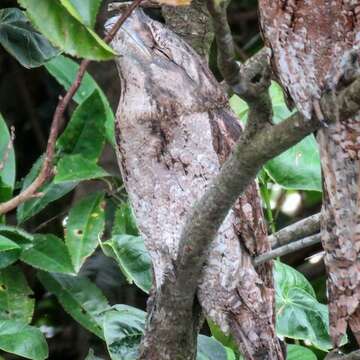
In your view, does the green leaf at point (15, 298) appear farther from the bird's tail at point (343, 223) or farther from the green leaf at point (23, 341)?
the bird's tail at point (343, 223)

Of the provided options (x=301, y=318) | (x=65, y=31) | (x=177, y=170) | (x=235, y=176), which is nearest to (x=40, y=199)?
(x=177, y=170)

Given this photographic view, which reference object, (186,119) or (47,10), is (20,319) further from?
(47,10)

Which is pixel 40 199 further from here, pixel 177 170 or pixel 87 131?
pixel 177 170

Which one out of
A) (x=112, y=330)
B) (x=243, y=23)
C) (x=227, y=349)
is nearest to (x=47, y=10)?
(x=112, y=330)

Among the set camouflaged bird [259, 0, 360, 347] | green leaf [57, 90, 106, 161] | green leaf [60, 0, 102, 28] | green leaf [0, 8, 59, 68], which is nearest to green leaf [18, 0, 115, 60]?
green leaf [60, 0, 102, 28]

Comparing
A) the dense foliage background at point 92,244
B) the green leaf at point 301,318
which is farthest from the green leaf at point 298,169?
the green leaf at point 301,318

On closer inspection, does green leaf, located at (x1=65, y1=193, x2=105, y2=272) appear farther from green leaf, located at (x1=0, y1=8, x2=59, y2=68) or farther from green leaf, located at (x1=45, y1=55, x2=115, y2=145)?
green leaf, located at (x1=0, y1=8, x2=59, y2=68)
